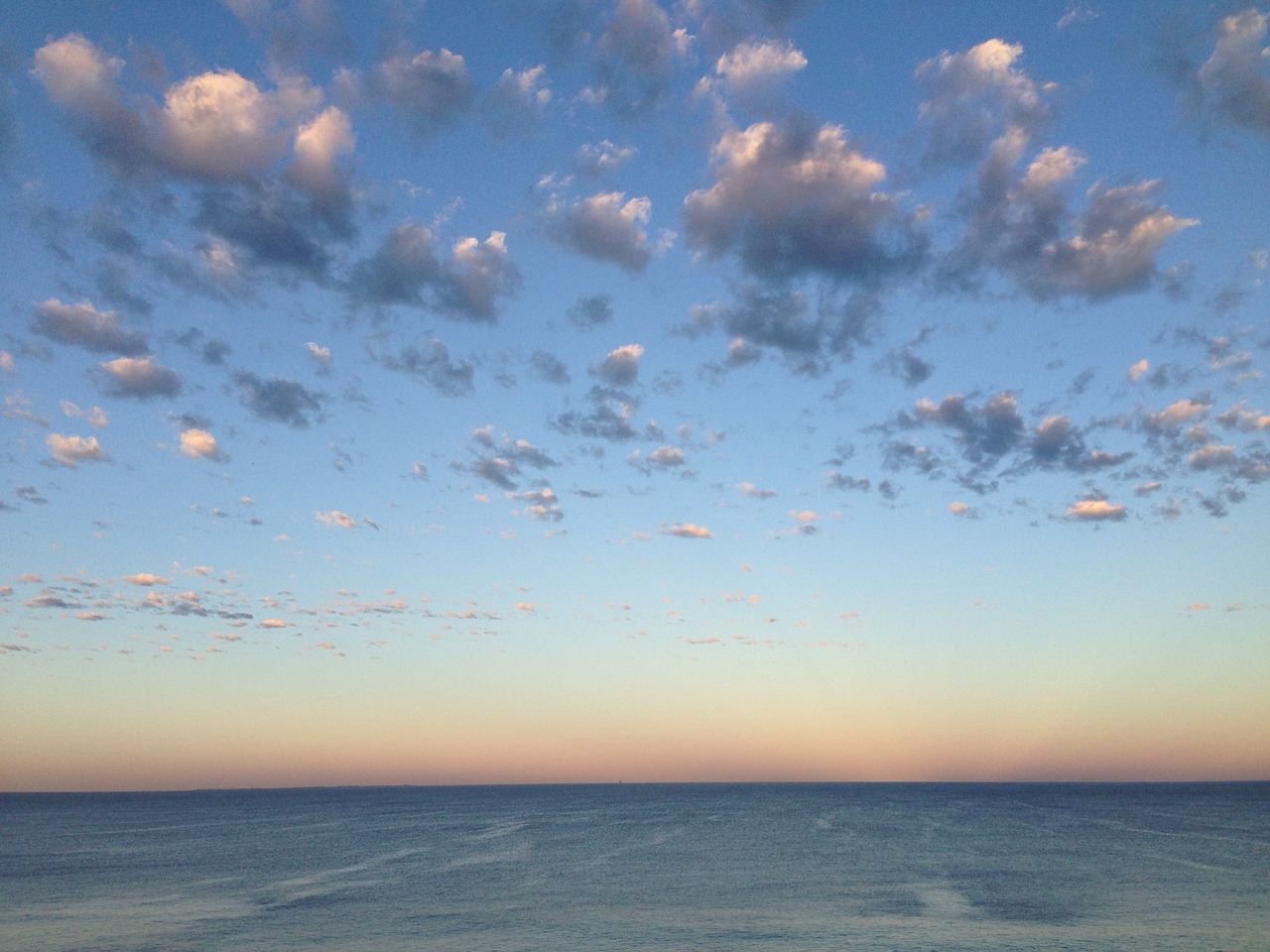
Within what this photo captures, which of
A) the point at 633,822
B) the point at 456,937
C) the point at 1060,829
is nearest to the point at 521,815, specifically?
the point at 633,822

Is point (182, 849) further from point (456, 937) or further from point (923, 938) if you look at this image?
point (923, 938)

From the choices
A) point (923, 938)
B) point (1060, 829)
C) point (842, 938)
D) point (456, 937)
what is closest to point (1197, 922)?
point (923, 938)

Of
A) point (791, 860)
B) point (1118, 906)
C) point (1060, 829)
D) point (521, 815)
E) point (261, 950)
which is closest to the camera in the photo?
point (261, 950)

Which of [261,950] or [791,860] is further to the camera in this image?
[791,860]

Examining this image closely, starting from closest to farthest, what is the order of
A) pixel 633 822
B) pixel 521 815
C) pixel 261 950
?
pixel 261 950
pixel 633 822
pixel 521 815

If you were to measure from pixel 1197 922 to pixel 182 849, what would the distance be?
87768mm

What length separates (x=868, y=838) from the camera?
288 ft

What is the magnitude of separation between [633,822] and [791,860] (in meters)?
57.7

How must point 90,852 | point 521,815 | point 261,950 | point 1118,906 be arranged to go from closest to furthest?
point 261,950 < point 1118,906 < point 90,852 < point 521,815

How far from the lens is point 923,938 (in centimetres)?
3938

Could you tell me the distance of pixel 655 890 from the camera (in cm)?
5447

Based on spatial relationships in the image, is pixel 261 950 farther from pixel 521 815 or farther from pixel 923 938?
pixel 521 815

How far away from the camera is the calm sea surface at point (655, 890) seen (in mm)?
40406

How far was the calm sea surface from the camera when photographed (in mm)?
40406
